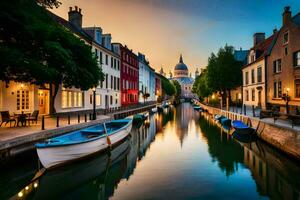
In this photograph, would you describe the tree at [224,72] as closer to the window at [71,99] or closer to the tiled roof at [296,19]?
the tiled roof at [296,19]

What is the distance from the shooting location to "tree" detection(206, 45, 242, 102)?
47.3 meters

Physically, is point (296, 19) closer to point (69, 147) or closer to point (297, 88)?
point (297, 88)

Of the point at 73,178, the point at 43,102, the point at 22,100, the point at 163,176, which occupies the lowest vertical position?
the point at 163,176

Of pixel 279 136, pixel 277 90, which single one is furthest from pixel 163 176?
pixel 277 90

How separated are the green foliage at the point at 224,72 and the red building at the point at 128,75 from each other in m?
17.1

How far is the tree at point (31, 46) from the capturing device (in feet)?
42.7

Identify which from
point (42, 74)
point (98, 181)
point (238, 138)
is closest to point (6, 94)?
point (42, 74)

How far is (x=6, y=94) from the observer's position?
67.8ft

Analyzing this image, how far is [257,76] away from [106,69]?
23702 millimetres

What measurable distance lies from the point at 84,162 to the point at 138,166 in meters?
3.21

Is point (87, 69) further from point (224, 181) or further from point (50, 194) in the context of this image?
point (224, 181)

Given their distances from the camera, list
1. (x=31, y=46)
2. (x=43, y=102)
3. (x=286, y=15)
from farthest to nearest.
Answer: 1. (x=286, y=15)
2. (x=43, y=102)
3. (x=31, y=46)

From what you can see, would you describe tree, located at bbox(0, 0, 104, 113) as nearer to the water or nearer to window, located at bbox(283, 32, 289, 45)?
the water

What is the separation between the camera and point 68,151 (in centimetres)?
1227
